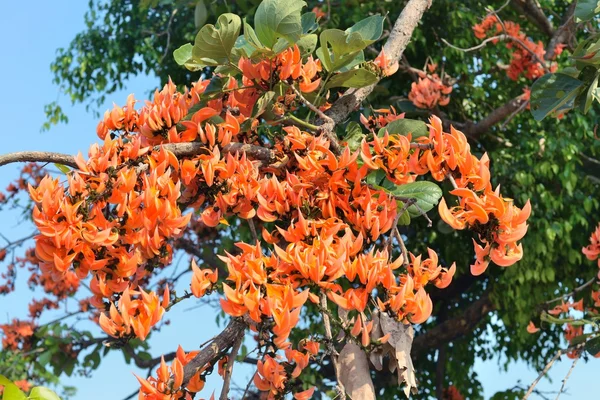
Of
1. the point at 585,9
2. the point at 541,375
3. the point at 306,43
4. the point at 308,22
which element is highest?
the point at 308,22

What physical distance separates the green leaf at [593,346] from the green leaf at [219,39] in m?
2.12

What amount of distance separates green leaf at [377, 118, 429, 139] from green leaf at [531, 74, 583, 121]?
0.53 m

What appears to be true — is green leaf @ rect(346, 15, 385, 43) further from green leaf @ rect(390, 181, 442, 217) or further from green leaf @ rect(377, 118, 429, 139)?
green leaf @ rect(390, 181, 442, 217)

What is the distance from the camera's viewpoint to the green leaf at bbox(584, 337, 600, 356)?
3.17 meters

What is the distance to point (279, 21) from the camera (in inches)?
72.1

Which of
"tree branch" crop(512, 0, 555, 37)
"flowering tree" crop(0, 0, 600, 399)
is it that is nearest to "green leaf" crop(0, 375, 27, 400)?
"flowering tree" crop(0, 0, 600, 399)

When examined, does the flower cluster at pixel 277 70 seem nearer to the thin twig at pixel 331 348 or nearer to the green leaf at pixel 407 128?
the green leaf at pixel 407 128

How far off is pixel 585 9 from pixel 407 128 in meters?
0.80

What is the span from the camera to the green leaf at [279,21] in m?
1.83

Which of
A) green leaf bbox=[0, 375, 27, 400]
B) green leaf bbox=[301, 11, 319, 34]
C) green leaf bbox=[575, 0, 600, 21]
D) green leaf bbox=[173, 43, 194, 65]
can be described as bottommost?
A: green leaf bbox=[0, 375, 27, 400]

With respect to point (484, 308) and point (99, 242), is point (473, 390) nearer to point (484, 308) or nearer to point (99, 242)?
point (484, 308)

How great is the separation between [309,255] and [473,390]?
19.0 ft

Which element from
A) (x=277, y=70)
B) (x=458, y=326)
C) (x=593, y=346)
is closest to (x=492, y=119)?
(x=458, y=326)

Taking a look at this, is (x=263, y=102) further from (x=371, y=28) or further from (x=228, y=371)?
(x=228, y=371)
